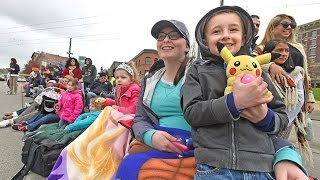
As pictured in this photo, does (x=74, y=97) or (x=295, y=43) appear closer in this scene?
(x=295, y=43)

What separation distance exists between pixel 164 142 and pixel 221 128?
418 mm

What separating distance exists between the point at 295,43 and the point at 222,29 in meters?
1.51

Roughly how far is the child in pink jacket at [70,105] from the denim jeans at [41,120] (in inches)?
11.6

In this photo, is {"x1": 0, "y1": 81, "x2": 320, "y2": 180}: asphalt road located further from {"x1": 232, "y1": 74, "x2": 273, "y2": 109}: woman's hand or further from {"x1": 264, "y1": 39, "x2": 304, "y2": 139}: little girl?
{"x1": 232, "y1": 74, "x2": 273, "y2": 109}: woman's hand

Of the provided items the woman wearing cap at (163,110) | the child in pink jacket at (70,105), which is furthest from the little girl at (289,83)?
the child in pink jacket at (70,105)

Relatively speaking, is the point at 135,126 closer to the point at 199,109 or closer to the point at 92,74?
the point at 199,109

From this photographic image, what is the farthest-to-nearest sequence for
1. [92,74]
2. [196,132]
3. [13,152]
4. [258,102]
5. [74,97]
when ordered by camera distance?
[92,74] → [74,97] → [13,152] → [196,132] → [258,102]

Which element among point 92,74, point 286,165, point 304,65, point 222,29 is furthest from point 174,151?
point 92,74

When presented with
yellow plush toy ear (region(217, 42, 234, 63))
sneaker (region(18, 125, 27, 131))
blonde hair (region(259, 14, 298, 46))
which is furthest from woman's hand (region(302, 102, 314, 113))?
sneaker (region(18, 125, 27, 131))

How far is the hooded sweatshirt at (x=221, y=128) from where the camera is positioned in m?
1.21

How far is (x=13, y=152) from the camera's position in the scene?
4.21m

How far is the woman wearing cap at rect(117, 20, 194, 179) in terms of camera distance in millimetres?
1573

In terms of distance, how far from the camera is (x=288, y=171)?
1.25m

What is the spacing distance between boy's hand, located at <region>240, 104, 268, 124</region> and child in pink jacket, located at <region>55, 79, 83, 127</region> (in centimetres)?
396
